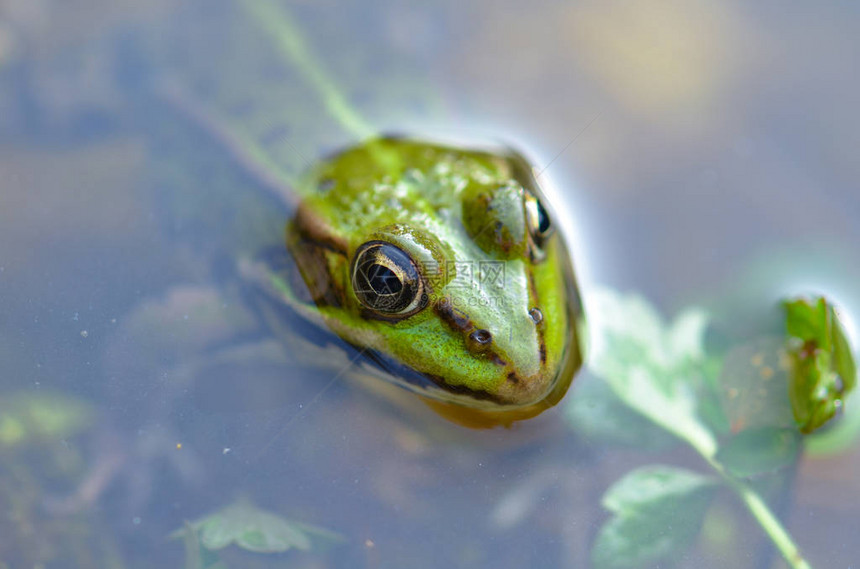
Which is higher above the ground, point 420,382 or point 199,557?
point 420,382

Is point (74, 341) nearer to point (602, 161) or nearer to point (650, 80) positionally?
point (602, 161)

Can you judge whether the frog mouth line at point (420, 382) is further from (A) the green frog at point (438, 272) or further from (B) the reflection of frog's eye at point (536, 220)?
(B) the reflection of frog's eye at point (536, 220)

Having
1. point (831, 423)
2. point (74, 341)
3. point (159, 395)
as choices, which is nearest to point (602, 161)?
point (831, 423)

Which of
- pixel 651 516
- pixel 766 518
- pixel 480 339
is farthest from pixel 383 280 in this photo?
pixel 766 518

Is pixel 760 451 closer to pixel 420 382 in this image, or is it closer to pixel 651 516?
pixel 651 516

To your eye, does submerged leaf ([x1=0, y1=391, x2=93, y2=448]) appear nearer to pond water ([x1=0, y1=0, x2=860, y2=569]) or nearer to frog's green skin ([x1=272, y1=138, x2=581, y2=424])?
pond water ([x1=0, y1=0, x2=860, y2=569])
